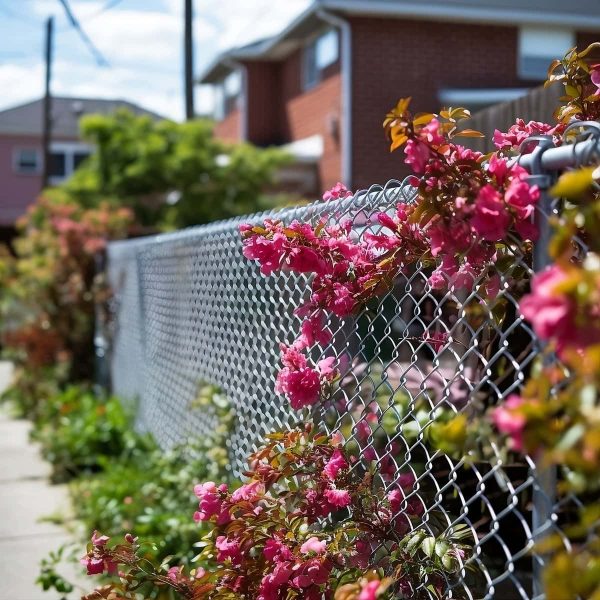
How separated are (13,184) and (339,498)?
1365 inches

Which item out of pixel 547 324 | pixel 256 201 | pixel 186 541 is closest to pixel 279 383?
pixel 547 324

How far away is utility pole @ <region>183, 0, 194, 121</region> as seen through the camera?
1916 cm

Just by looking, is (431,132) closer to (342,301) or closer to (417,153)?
(417,153)

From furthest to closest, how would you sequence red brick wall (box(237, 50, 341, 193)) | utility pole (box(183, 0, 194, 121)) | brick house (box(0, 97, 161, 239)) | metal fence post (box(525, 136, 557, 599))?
brick house (box(0, 97, 161, 239)), utility pole (box(183, 0, 194, 121)), red brick wall (box(237, 50, 341, 193)), metal fence post (box(525, 136, 557, 599))

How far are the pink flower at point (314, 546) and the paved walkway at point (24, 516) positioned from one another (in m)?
2.68

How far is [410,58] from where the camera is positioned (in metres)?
17.3

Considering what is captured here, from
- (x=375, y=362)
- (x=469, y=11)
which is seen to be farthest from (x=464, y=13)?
(x=375, y=362)

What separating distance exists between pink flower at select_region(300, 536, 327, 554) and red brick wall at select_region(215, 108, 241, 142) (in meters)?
20.3

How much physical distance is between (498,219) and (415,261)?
0.61 m

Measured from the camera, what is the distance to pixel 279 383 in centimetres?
291

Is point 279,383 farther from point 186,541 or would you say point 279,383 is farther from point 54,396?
point 54,396

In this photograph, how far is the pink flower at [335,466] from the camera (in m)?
2.67

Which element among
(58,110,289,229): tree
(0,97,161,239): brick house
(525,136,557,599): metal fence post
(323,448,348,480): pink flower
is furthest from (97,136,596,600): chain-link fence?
(0,97,161,239): brick house

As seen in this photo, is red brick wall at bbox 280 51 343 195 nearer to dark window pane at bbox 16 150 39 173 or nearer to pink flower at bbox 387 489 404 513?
pink flower at bbox 387 489 404 513
